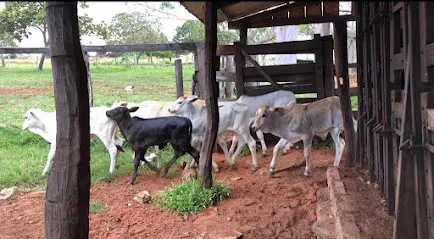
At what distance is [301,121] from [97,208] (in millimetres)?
3781

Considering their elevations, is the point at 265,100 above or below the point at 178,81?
below

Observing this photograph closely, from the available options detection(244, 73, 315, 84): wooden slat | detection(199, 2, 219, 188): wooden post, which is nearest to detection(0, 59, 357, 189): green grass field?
detection(199, 2, 219, 188): wooden post

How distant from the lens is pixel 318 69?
1027cm

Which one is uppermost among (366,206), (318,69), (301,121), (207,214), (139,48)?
(139,48)

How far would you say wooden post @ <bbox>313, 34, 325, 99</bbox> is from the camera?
33.5 feet

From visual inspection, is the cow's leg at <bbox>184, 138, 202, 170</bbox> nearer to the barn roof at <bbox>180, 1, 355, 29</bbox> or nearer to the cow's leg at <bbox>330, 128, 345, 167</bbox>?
the barn roof at <bbox>180, 1, 355, 29</bbox>

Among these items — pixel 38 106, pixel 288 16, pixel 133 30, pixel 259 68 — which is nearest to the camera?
pixel 288 16

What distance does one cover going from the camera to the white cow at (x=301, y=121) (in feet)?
27.6

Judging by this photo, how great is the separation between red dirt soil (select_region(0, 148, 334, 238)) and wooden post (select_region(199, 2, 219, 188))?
534 mm

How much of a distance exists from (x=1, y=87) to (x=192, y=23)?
1059cm

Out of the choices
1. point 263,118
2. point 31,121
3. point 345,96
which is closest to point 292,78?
point 263,118

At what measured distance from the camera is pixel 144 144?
8.38 meters

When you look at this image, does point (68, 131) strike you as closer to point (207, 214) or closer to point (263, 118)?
point (207, 214)

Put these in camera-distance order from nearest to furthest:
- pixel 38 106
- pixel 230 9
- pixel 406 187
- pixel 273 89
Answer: pixel 406 187, pixel 230 9, pixel 273 89, pixel 38 106
